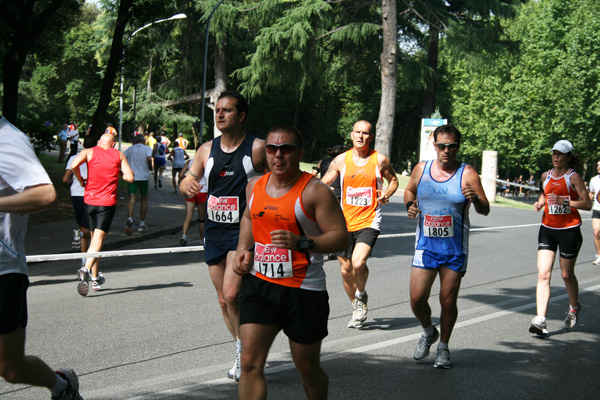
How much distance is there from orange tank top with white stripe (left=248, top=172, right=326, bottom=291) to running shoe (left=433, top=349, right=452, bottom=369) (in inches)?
86.1

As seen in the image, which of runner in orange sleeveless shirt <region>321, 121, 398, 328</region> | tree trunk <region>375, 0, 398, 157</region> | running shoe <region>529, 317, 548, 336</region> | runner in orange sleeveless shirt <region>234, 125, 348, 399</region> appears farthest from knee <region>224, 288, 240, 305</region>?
tree trunk <region>375, 0, 398, 157</region>

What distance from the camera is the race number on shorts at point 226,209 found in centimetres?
531

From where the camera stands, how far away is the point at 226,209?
532 centimetres

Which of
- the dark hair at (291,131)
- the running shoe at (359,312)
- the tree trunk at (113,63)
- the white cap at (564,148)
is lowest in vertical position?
the running shoe at (359,312)

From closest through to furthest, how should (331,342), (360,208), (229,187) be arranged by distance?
1. (229,187)
2. (331,342)
3. (360,208)

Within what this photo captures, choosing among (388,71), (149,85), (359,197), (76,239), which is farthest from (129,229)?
(149,85)

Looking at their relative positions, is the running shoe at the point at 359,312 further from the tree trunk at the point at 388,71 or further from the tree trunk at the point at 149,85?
the tree trunk at the point at 149,85

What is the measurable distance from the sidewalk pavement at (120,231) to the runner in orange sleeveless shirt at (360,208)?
6126 millimetres

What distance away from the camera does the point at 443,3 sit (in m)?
33.3

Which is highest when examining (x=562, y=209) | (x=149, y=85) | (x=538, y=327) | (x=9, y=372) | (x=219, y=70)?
(x=219, y=70)

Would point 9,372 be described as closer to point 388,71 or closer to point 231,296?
point 231,296

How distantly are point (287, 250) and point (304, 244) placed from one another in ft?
0.59

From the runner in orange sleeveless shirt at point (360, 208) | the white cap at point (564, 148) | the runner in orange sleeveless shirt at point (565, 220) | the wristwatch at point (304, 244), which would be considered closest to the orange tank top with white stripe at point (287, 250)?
the wristwatch at point (304, 244)

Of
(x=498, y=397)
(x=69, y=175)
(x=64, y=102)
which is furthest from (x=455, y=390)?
(x=64, y=102)
